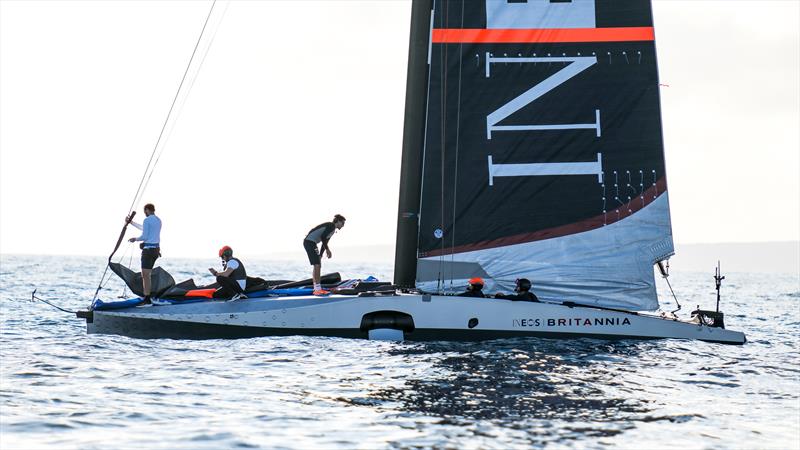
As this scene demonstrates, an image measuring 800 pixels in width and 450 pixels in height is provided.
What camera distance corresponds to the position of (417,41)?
19.0m

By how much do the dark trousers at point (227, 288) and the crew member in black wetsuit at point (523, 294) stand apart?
4.71 meters

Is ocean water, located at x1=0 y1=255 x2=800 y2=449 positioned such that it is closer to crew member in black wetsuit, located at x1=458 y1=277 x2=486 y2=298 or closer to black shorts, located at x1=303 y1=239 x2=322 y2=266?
crew member in black wetsuit, located at x1=458 y1=277 x2=486 y2=298

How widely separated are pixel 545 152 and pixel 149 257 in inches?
304

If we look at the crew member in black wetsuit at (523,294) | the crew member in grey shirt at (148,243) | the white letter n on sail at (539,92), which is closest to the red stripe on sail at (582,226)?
the crew member in black wetsuit at (523,294)

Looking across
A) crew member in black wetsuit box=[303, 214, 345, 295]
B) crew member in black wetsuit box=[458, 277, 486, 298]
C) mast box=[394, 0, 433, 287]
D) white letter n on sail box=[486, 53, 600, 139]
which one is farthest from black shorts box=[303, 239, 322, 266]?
white letter n on sail box=[486, 53, 600, 139]

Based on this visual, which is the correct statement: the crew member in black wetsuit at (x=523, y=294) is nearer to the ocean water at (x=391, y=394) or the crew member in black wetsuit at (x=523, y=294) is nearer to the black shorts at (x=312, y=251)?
the ocean water at (x=391, y=394)

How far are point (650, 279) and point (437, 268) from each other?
4065 mm

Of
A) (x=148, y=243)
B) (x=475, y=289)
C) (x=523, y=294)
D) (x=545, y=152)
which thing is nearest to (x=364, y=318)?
(x=475, y=289)

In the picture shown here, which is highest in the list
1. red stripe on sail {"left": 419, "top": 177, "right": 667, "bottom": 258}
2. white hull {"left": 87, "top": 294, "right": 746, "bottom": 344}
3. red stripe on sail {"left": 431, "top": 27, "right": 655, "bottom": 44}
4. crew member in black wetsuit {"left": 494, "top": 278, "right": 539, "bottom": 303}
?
red stripe on sail {"left": 431, "top": 27, "right": 655, "bottom": 44}

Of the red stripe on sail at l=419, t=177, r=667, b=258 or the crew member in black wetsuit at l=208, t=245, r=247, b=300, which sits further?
the red stripe on sail at l=419, t=177, r=667, b=258

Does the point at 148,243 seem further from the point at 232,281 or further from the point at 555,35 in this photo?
the point at 555,35

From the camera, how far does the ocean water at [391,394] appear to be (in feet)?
33.6

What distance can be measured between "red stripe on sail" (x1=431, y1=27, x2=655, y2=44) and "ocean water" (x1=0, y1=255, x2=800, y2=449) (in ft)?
19.2

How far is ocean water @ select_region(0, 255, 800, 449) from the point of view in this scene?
1023 centimetres
